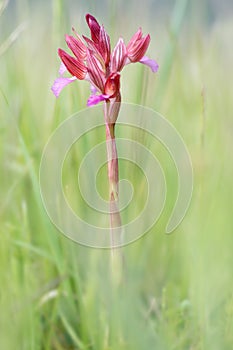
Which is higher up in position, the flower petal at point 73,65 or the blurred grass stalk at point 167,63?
the blurred grass stalk at point 167,63

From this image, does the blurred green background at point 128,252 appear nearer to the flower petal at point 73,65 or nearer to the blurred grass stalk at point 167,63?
the blurred grass stalk at point 167,63

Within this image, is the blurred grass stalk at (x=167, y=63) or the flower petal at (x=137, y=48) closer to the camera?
the flower petal at (x=137, y=48)

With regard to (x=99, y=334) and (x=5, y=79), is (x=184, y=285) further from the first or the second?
(x=5, y=79)

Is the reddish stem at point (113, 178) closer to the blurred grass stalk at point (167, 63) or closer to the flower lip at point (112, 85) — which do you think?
the flower lip at point (112, 85)

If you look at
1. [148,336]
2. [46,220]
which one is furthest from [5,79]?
[148,336]

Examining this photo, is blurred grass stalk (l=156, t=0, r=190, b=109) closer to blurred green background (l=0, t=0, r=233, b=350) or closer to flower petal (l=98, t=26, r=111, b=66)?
blurred green background (l=0, t=0, r=233, b=350)

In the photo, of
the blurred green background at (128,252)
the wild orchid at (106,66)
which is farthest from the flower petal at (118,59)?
the blurred green background at (128,252)

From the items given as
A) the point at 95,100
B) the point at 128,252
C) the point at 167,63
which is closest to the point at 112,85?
the point at 95,100

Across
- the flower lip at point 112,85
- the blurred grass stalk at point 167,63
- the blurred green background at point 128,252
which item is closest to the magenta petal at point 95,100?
the flower lip at point 112,85

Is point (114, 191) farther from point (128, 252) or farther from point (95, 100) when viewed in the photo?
point (128, 252)

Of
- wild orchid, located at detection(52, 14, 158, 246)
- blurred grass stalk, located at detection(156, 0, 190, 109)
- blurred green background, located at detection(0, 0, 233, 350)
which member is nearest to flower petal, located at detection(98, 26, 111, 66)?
wild orchid, located at detection(52, 14, 158, 246)
